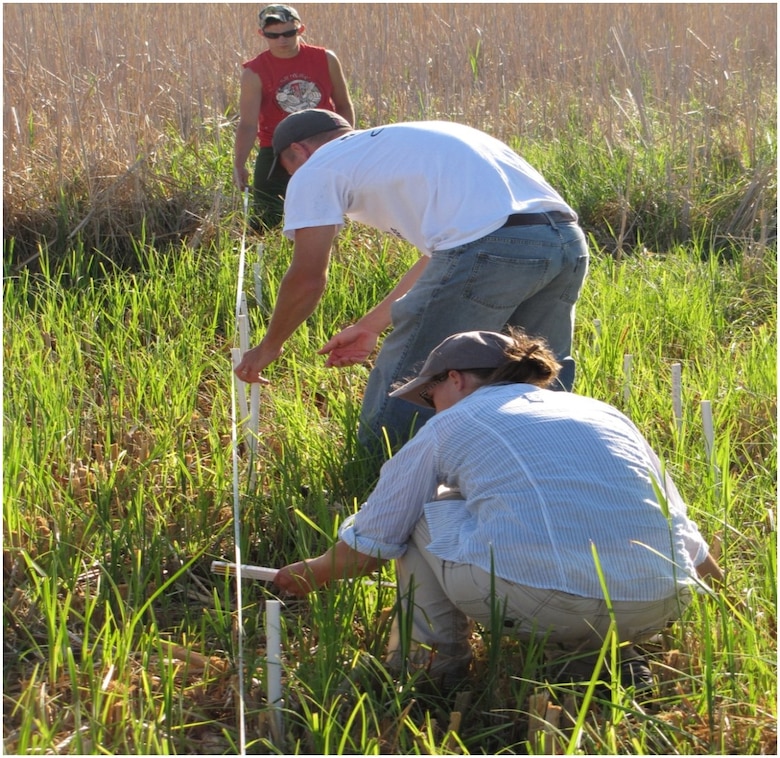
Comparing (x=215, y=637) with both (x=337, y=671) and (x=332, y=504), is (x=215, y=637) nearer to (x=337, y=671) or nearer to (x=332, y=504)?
(x=337, y=671)

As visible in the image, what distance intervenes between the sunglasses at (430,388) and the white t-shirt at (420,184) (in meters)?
0.72

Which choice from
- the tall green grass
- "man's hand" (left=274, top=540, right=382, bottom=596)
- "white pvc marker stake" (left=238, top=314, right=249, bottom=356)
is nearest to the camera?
the tall green grass

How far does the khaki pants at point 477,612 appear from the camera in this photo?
2205 millimetres

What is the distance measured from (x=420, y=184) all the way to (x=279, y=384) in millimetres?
1171

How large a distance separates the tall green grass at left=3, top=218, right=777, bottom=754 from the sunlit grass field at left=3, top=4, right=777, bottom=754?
0.04 feet

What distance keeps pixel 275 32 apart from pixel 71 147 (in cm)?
130

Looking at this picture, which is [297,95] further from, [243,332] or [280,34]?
[243,332]

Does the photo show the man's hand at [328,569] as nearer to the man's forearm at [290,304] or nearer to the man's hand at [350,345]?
the man's forearm at [290,304]

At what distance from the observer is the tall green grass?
2115mm

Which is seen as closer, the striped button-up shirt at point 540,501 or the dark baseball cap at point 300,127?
the striped button-up shirt at point 540,501

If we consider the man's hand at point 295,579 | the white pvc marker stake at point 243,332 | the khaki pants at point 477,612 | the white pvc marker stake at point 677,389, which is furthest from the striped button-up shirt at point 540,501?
the white pvc marker stake at point 243,332

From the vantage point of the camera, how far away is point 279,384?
4.09 m

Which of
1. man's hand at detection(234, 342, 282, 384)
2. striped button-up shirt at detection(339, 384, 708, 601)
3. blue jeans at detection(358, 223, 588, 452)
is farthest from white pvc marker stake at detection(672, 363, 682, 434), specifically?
man's hand at detection(234, 342, 282, 384)

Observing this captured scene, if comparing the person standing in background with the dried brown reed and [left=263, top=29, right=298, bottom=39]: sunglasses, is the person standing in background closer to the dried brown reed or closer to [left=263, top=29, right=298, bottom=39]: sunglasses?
[left=263, top=29, right=298, bottom=39]: sunglasses
